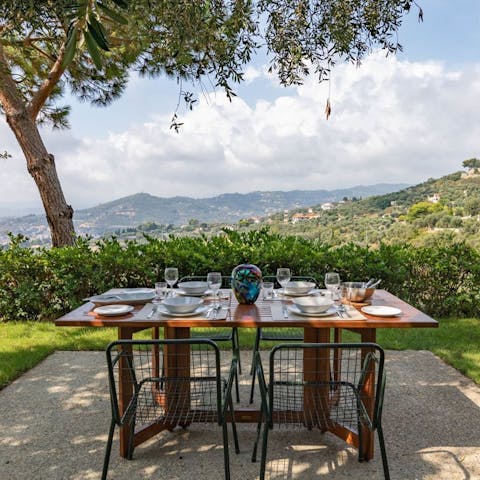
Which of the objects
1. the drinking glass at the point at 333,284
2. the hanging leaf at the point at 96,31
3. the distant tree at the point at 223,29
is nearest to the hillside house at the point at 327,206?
the distant tree at the point at 223,29

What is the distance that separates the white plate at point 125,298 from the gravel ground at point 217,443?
780 mm

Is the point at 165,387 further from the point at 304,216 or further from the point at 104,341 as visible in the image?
the point at 304,216

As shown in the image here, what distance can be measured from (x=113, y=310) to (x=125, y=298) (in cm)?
32

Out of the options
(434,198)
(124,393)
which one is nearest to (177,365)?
(124,393)

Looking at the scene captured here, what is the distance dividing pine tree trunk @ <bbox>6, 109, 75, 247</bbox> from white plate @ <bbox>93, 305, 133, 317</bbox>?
4.45 meters

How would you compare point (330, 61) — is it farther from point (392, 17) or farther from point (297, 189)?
point (297, 189)

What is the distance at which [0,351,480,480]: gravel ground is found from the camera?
2229mm

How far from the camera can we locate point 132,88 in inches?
288

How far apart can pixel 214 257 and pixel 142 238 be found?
1009 mm

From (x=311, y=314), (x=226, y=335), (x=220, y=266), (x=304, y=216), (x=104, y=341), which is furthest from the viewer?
(x=304, y=216)

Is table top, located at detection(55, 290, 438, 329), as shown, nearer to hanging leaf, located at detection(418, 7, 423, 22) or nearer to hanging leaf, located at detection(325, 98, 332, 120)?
hanging leaf, located at detection(325, 98, 332, 120)

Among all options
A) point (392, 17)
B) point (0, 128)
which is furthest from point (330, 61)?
point (0, 128)

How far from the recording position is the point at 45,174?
259 inches

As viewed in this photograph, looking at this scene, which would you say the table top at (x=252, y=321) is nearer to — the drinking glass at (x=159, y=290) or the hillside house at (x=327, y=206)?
the drinking glass at (x=159, y=290)
